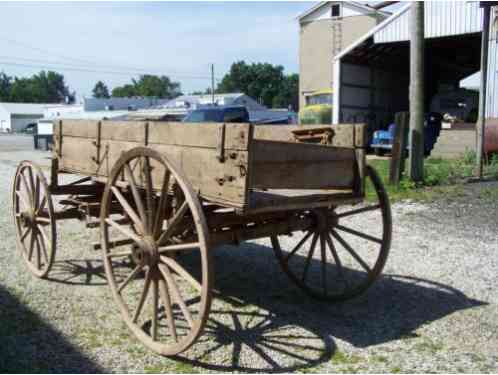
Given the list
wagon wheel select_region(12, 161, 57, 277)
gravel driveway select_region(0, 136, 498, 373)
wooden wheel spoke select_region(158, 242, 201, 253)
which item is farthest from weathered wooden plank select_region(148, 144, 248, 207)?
wagon wheel select_region(12, 161, 57, 277)

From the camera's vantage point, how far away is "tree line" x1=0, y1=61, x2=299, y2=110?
9744cm

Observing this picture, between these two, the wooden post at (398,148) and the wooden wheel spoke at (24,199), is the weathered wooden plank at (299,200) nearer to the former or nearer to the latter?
the wooden wheel spoke at (24,199)

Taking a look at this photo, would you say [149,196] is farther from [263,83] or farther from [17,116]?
[263,83]

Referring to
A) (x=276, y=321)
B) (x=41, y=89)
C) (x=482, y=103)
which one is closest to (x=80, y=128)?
(x=276, y=321)

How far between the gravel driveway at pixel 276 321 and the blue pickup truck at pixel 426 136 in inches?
393

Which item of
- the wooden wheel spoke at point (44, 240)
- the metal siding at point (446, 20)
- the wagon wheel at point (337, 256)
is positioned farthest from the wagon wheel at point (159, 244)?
the metal siding at point (446, 20)

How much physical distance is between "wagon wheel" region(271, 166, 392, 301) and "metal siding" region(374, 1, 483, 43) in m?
9.92

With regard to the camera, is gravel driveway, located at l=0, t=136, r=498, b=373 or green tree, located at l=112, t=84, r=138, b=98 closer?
gravel driveway, located at l=0, t=136, r=498, b=373

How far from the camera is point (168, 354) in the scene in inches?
142

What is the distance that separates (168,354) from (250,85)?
98819 millimetres

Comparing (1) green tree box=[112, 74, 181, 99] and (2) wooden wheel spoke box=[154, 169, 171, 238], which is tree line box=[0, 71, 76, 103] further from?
(2) wooden wheel spoke box=[154, 169, 171, 238]

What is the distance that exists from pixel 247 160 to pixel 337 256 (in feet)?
6.25

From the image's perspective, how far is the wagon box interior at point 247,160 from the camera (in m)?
3.43

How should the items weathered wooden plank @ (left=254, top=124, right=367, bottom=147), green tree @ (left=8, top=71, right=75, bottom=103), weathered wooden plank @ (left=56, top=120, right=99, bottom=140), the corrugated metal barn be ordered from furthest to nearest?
green tree @ (left=8, top=71, right=75, bottom=103) → the corrugated metal barn → weathered wooden plank @ (left=56, top=120, right=99, bottom=140) → weathered wooden plank @ (left=254, top=124, right=367, bottom=147)
